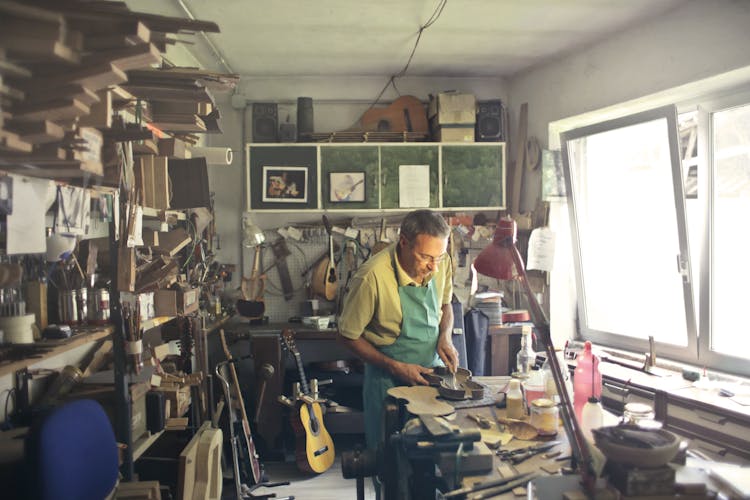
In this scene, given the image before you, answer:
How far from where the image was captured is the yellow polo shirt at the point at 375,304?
2.66 m

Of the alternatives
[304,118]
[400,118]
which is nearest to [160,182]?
[304,118]

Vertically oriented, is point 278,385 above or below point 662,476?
below

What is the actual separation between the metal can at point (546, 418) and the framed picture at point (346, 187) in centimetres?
282

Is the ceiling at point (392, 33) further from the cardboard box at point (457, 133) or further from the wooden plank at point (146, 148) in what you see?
the wooden plank at point (146, 148)

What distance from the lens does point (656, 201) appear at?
359cm

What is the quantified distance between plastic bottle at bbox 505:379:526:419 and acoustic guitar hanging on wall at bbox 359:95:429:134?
3052mm

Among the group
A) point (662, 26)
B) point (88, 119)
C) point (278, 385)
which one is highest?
point (662, 26)

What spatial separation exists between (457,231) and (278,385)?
2.01 metres

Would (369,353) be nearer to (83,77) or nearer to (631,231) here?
(83,77)

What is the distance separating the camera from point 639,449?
134cm

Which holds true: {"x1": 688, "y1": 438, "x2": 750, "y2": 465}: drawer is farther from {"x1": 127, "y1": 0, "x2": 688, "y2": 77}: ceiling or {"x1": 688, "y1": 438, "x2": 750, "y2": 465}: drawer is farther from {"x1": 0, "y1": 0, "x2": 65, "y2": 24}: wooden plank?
{"x1": 0, "y1": 0, "x2": 65, "y2": 24}: wooden plank

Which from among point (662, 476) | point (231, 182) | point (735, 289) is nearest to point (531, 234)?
point (735, 289)

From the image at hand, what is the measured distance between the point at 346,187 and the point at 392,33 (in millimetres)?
1303

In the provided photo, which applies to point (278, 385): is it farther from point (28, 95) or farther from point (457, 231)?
point (28, 95)
